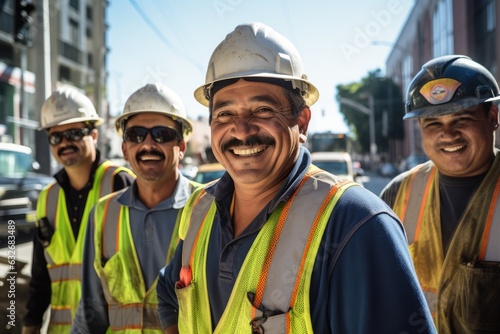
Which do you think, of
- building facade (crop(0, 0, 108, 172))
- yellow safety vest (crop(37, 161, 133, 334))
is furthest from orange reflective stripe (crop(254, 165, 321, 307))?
building facade (crop(0, 0, 108, 172))

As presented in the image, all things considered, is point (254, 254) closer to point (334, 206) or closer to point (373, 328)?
point (334, 206)

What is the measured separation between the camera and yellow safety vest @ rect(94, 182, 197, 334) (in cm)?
261

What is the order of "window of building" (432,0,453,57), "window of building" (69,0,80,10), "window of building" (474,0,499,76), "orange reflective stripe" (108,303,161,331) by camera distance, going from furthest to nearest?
1. "window of building" (69,0,80,10)
2. "window of building" (432,0,453,57)
3. "window of building" (474,0,499,76)
4. "orange reflective stripe" (108,303,161,331)

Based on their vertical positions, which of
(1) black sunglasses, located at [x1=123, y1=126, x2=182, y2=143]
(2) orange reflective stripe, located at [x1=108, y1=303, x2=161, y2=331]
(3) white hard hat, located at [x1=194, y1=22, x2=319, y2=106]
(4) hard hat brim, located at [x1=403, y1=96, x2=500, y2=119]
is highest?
(3) white hard hat, located at [x1=194, y1=22, x2=319, y2=106]

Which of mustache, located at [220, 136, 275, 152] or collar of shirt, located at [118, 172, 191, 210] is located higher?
mustache, located at [220, 136, 275, 152]

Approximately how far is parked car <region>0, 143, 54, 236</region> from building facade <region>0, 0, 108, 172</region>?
472 millimetres

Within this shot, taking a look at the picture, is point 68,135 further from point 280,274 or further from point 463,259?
point 463,259

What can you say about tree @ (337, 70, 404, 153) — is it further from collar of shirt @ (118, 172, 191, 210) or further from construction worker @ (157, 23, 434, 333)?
construction worker @ (157, 23, 434, 333)

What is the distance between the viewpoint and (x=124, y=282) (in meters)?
2.67

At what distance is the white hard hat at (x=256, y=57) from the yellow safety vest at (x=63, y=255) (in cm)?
183

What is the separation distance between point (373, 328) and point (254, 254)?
0.45 meters

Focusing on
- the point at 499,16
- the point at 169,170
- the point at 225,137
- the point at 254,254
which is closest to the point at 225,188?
the point at 225,137

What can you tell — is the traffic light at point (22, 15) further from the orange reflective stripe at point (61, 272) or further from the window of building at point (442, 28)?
the window of building at point (442, 28)

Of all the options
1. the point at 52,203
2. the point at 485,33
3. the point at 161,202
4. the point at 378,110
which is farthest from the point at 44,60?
the point at 378,110
